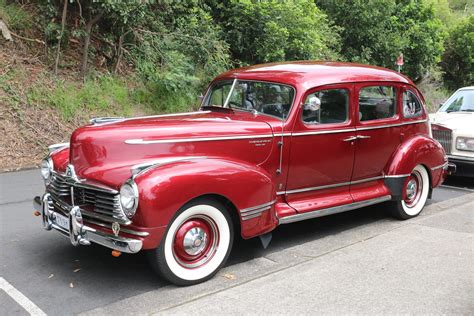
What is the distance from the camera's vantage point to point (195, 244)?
404 cm

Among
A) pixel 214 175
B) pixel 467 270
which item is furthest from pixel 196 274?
pixel 467 270

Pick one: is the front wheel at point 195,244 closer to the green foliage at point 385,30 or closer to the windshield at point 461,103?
the windshield at point 461,103

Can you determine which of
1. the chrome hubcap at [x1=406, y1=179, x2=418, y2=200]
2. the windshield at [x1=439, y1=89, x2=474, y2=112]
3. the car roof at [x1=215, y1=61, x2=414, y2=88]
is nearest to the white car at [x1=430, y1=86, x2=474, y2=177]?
the windshield at [x1=439, y1=89, x2=474, y2=112]

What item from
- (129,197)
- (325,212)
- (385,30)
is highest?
(385,30)

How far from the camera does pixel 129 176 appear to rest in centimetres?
388

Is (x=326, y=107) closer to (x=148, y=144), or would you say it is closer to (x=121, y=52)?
(x=148, y=144)

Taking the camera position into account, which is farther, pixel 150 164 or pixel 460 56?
pixel 460 56

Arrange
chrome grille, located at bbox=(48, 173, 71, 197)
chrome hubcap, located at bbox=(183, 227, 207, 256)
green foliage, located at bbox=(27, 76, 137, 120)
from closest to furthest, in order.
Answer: chrome hubcap, located at bbox=(183, 227, 207, 256) < chrome grille, located at bbox=(48, 173, 71, 197) < green foliage, located at bbox=(27, 76, 137, 120)

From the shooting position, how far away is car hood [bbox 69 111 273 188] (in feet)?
13.3

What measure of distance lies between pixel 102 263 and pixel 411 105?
4363 mm

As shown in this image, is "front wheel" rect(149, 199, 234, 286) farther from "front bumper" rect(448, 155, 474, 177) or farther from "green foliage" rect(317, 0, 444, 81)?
"green foliage" rect(317, 0, 444, 81)

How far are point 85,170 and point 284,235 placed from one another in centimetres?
243

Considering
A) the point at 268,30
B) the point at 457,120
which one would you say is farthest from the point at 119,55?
the point at 457,120

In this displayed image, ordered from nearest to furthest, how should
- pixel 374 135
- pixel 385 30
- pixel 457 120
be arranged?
pixel 374 135 < pixel 457 120 < pixel 385 30
